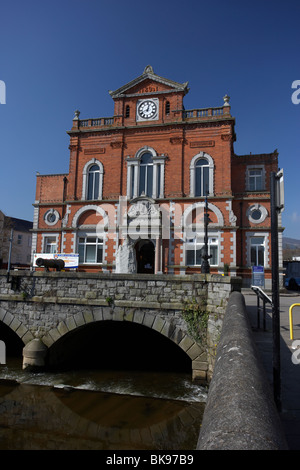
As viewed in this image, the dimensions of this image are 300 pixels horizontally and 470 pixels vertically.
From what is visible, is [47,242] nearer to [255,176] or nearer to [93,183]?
[93,183]

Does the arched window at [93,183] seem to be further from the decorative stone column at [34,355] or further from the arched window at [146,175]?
the decorative stone column at [34,355]

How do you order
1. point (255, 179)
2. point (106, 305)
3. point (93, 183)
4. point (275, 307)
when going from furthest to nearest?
point (93, 183), point (255, 179), point (106, 305), point (275, 307)

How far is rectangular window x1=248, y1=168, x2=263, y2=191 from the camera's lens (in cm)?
2153

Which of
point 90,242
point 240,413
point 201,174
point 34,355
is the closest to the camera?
point 240,413

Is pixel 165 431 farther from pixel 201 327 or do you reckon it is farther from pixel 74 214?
pixel 74 214

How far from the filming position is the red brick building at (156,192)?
2025 centimetres

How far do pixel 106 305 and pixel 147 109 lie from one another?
54.5ft

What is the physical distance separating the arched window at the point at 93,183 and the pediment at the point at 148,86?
19.1 feet

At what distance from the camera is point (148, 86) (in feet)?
73.9

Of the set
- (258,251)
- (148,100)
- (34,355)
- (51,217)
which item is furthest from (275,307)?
(51,217)

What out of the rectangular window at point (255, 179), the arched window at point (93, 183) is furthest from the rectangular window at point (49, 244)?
the rectangular window at point (255, 179)

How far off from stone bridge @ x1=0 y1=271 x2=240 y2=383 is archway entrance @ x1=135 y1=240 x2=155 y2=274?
10.7 m

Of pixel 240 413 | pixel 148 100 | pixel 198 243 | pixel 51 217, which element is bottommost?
pixel 240 413
